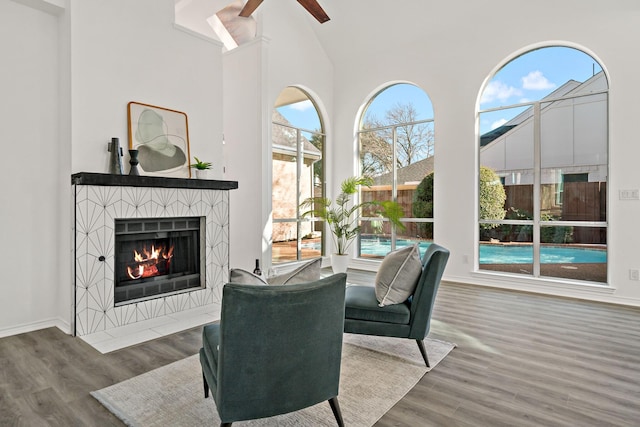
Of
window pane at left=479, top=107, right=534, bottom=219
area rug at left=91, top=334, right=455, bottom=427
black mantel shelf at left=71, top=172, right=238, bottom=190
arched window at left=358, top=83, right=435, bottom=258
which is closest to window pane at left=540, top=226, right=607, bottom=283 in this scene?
window pane at left=479, top=107, right=534, bottom=219

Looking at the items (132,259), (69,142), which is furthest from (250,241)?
(69,142)

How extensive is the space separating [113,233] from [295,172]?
11.2 feet

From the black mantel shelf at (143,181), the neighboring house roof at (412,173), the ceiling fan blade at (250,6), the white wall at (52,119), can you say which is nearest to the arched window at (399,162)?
the neighboring house roof at (412,173)

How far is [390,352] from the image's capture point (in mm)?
2975

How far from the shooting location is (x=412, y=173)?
6.40m

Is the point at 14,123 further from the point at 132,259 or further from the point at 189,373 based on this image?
the point at 189,373

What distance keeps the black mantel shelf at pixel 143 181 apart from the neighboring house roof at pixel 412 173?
3.13m

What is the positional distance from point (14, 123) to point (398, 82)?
524 cm

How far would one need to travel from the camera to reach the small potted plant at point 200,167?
428 cm

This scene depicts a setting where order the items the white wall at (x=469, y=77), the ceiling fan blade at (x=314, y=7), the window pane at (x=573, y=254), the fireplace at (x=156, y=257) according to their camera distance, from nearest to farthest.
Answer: the fireplace at (x=156, y=257) → the ceiling fan blade at (x=314, y=7) → the white wall at (x=469, y=77) → the window pane at (x=573, y=254)

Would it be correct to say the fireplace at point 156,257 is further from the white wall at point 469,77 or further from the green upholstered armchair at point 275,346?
the white wall at point 469,77

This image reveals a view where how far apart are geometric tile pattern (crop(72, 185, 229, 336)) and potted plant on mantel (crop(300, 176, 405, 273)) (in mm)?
2581

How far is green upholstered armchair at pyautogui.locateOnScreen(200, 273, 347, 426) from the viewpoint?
1612 millimetres

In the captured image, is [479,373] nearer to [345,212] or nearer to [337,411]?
[337,411]
